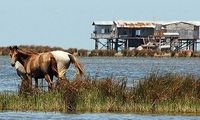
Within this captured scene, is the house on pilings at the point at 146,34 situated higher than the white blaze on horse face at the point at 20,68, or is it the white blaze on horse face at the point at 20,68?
the white blaze on horse face at the point at 20,68

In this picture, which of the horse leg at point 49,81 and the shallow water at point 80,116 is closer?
the shallow water at point 80,116

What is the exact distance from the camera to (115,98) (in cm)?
2756

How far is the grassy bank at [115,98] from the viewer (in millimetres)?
27438

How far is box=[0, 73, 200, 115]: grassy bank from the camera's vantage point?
27438mm

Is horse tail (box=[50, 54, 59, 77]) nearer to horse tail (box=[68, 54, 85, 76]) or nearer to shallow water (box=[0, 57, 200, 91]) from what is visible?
horse tail (box=[68, 54, 85, 76])

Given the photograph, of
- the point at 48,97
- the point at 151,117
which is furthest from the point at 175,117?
the point at 48,97

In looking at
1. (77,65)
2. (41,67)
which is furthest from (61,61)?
(41,67)

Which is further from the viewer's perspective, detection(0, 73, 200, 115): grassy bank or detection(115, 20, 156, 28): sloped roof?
detection(115, 20, 156, 28): sloped roof

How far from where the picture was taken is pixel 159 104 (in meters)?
27.6

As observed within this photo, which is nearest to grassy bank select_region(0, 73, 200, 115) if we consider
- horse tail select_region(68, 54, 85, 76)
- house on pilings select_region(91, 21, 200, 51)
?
horse tail select_region(68, 54, 85, 76)

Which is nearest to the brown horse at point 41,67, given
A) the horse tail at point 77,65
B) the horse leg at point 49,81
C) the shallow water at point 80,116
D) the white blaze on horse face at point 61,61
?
the horse leg at point 49,81

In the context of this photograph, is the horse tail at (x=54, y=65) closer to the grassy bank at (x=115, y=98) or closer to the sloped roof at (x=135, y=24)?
the grassy bank at (x=115, y=98)

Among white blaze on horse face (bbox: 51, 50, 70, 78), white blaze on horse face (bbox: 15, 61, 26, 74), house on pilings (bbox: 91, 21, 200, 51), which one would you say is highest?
white blaze on horse face (bbox: 51, 50, 70, 78)

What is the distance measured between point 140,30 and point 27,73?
11233 cm
